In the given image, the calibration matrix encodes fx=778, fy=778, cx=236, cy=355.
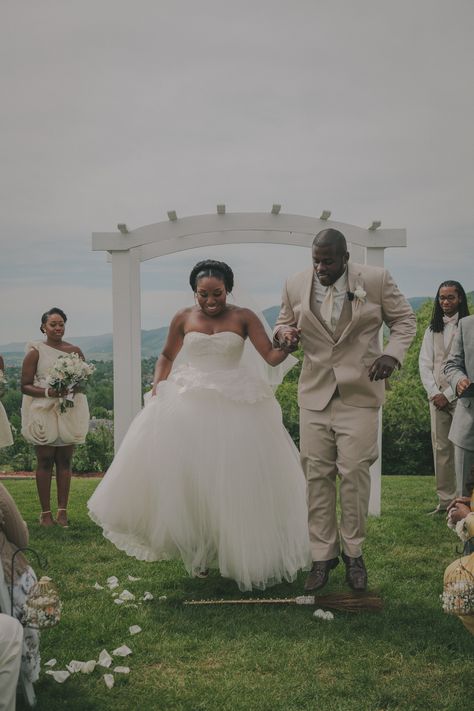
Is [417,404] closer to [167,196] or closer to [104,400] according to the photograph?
[104,400]

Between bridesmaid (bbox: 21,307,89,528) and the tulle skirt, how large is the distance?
234 cm

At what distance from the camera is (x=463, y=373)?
488 centimetres

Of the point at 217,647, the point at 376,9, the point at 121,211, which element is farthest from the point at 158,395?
the point at 121,211

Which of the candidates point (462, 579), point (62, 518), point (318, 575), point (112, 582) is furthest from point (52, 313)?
point (462, 579)

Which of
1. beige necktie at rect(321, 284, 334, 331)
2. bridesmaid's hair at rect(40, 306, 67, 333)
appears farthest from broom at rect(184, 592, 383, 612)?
bridesmaid's hair at rect(40, 306, 67, 333)

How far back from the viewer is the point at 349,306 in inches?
196

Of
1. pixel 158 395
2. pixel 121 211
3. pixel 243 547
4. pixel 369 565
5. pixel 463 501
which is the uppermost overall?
pixel 121 211

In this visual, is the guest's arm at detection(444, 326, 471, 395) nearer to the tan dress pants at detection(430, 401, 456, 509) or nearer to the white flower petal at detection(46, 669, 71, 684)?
the white flower petal at detection(46, 669, 71, 684)

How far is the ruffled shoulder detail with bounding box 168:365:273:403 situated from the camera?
17.2 ft

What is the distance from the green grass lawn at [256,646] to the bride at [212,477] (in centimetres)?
34

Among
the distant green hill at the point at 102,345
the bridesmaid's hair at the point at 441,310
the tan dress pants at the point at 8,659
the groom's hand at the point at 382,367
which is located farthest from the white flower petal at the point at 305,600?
the distant green hill at the point at 102,345

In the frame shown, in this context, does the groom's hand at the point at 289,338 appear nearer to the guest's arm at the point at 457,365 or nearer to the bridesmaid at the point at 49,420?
the guest's arm at the point at 457,365

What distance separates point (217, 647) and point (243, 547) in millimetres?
806

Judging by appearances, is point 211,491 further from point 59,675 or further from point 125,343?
point 125,343
